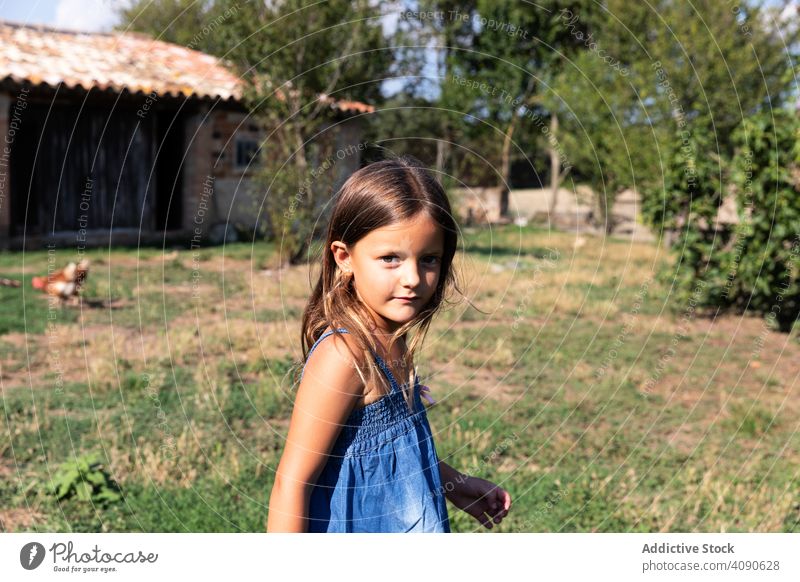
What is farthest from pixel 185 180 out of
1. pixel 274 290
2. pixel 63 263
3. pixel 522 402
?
pixel 522 402

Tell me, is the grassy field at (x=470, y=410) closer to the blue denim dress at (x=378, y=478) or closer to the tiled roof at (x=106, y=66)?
the blue denim dress at (x=378, y=478)

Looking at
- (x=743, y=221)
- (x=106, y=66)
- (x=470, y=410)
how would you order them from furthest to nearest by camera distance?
(x=106, y=66) → (x=743, y=221) → (x=470, y=410)

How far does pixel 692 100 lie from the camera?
53.2 ft

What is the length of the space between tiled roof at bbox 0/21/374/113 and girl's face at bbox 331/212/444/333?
34.5 feet

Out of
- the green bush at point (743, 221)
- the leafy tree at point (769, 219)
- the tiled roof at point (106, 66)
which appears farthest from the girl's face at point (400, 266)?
the tiled roof at point (106, 66)

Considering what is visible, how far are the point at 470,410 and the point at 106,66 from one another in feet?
35.3

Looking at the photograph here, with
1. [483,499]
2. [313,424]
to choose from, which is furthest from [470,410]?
[313,424]

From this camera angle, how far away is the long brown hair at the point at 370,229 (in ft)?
6.95

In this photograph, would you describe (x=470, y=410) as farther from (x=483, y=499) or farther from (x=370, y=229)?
(x=370, y=229)

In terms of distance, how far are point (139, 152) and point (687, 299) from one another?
10.4m

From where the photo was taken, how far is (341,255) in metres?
2.25

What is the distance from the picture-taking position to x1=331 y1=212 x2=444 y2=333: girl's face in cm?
210
